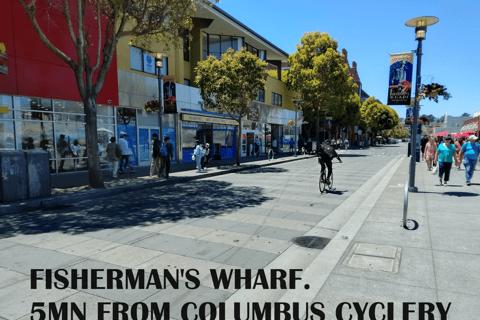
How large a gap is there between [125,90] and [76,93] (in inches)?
109

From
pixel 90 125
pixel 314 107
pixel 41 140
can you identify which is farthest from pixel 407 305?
pixel 314 107

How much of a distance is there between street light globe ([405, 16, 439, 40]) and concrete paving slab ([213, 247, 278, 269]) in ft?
25.6

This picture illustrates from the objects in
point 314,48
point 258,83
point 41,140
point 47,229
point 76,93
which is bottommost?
point 47,229

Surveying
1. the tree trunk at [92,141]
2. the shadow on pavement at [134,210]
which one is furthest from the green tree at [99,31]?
the shadow on pavement at [134,210]

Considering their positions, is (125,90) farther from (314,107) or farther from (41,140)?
(314,107)

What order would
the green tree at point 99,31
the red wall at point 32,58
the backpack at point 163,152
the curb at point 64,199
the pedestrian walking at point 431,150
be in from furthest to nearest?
the pedestrian walking at point 431,150
the backpack at point 163,152
the red wall at point 32,58
the green tree at point 99,31
the curb at point 64,199

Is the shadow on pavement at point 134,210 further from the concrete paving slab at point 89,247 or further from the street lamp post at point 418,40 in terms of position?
the street lamp post at point 418,40

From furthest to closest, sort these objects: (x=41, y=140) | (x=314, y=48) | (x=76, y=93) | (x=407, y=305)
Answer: (x=314, y=48) < (x=76, y=93) < (x=41, y=140) < (x=407, y=305)

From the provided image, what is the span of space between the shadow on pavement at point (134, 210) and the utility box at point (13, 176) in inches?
39.0

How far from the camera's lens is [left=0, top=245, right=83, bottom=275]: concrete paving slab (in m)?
4.08

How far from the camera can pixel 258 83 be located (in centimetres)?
1806

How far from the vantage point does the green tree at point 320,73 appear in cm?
3170

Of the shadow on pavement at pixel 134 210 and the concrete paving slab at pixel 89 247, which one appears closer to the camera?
the concrete paving slab at pixel 89 247

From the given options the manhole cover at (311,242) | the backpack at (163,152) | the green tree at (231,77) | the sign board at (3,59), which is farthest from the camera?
the green tree at (231,77)
